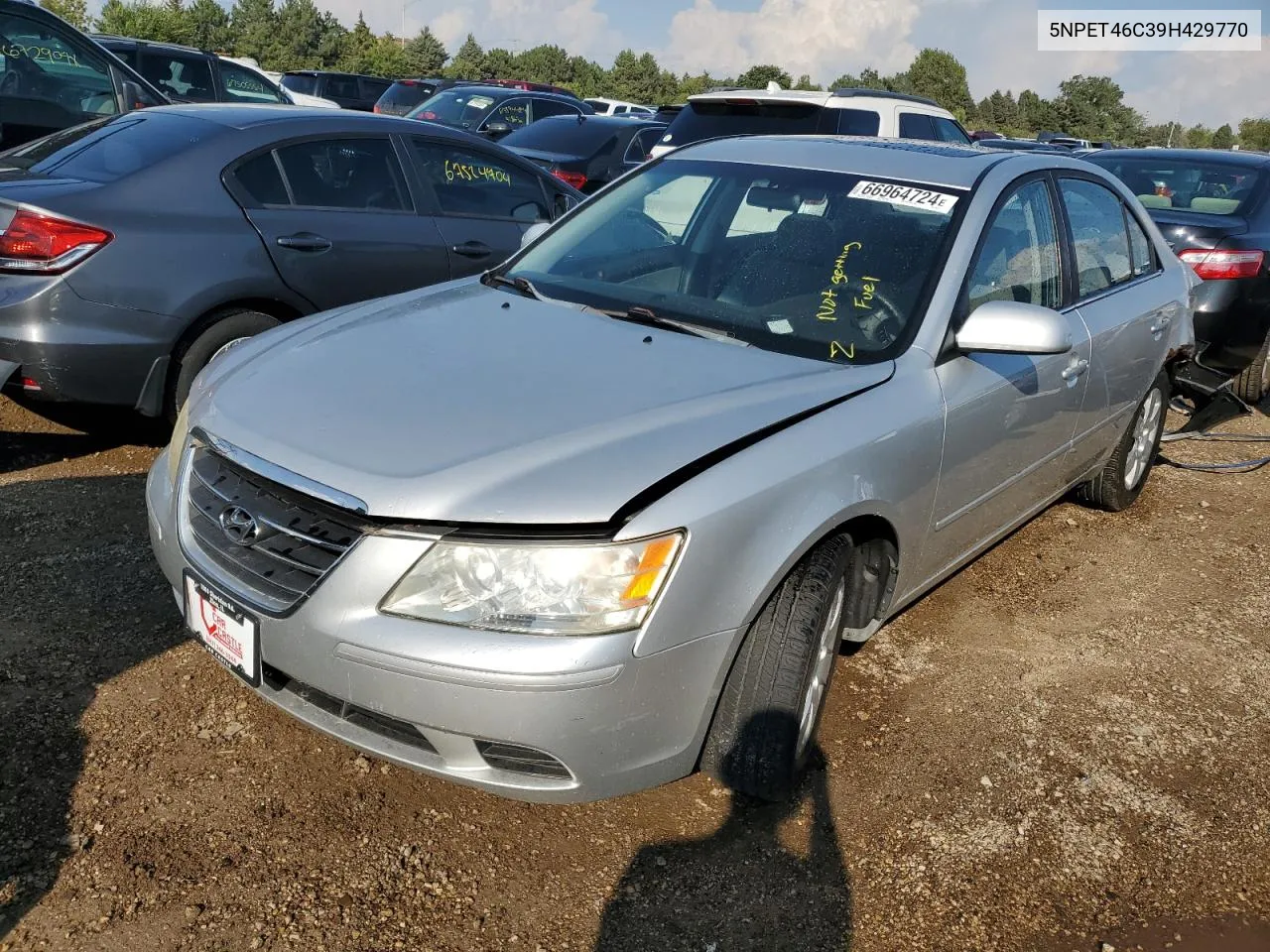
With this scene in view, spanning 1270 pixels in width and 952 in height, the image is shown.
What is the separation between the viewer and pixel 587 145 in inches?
413

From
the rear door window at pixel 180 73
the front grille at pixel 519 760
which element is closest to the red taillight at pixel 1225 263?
the front grille at pixel 519 760

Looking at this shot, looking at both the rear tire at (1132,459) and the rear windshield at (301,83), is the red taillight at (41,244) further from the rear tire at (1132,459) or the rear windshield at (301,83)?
the rear windshield at (301,83)

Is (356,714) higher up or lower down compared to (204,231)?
lower down

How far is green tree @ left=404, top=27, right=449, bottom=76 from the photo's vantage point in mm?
65875

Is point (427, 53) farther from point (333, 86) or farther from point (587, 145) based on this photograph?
point (587, 145)

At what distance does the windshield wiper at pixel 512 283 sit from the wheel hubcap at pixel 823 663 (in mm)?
1378

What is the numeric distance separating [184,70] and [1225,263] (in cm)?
1012

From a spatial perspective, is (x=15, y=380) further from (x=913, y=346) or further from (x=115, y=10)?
(x=115, y=10)

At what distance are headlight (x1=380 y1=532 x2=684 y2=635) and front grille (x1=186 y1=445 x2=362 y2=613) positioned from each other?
0.65 ft

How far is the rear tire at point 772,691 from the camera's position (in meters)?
2.61

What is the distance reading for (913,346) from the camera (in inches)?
125

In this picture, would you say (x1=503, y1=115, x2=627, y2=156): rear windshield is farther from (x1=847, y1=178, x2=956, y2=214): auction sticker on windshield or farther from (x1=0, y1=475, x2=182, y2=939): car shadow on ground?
(x1=847, y1=178, x2=956, y2=214): auction sticker on windshield

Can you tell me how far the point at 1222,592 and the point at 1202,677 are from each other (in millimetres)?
908

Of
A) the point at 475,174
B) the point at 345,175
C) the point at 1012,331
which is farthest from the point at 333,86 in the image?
the point at 1012,331
